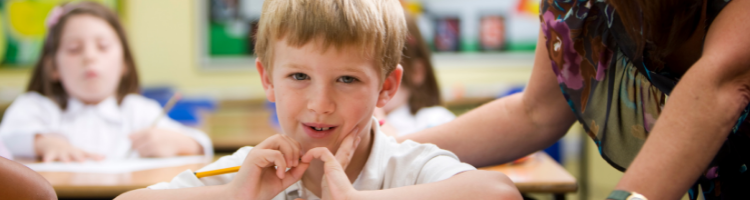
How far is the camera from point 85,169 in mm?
1279

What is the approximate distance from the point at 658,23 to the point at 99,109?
181 centimetres

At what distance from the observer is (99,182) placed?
109cm

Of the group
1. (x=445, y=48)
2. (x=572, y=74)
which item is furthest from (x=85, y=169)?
(x=445, y=48)

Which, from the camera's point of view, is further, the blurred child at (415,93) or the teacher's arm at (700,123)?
the blurred child at (415,93)

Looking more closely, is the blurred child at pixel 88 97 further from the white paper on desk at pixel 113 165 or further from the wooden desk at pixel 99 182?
the wooden desk at pixel 99 182

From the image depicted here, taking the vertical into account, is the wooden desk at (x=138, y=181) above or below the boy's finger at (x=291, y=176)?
below

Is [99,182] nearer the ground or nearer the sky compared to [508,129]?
nearer the ground

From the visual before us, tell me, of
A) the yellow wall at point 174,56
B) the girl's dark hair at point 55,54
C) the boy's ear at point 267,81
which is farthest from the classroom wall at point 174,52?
the boy's ear at point 267,81

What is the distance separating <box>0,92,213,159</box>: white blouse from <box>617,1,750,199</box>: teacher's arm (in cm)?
144

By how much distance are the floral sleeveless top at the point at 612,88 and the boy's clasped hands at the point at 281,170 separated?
1.25 feet

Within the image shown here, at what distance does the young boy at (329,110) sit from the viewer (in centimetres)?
71

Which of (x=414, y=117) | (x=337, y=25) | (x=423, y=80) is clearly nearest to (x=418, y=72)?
(x=423, y=80)

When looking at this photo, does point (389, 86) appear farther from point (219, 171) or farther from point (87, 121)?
point (87, 121)

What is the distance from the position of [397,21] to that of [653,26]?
1.17 feet
